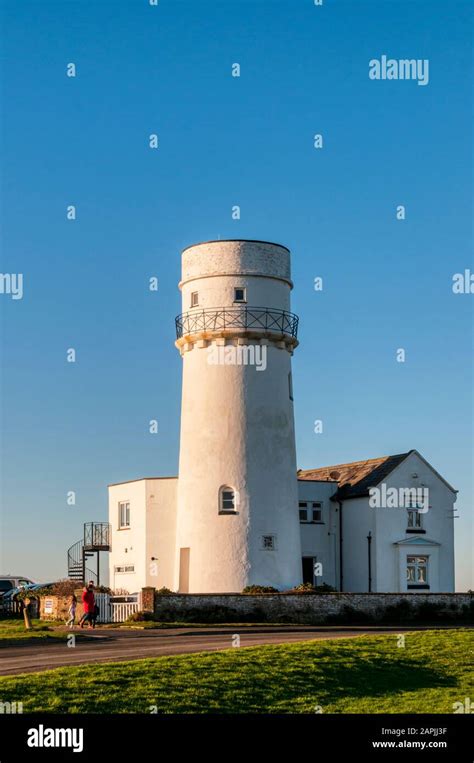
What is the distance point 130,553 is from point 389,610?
1269 centimetres

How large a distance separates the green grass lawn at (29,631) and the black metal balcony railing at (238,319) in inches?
520

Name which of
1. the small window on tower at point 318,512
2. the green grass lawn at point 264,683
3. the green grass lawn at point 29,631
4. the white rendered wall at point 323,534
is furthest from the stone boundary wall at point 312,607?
the green grass lawn at point 264,683

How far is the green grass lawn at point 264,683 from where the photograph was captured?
68.5ft

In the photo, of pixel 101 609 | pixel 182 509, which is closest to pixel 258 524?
pixel 182 509

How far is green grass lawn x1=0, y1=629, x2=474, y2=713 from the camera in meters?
20.9

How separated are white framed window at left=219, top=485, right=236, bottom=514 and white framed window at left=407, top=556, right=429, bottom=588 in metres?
9.96

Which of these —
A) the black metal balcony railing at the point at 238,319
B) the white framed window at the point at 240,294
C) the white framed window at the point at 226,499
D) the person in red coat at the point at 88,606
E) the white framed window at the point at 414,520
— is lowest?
the person in red coat at the point at 88,606

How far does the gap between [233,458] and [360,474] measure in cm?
986

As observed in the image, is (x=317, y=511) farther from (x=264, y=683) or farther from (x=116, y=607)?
(x=264, y=683)

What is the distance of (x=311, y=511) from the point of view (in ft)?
177

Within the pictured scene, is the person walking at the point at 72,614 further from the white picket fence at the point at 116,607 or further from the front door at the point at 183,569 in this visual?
the front door at the point at 183,569
